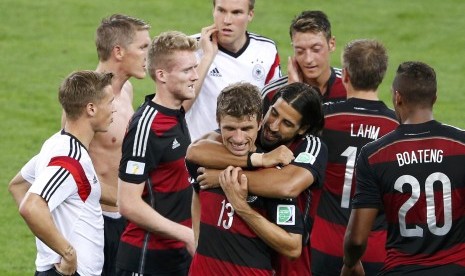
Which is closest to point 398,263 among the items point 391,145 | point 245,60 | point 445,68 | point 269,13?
point 391,145

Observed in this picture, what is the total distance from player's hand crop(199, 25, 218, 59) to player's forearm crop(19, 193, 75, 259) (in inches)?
106

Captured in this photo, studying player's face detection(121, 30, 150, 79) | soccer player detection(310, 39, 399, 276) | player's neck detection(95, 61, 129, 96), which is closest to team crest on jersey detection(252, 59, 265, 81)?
player's face detection(121, 30, 150, 79)

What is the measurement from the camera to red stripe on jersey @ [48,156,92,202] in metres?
7.09

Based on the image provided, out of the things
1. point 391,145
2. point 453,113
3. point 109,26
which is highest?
point 109,26

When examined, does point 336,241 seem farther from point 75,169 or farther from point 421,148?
point 75,169

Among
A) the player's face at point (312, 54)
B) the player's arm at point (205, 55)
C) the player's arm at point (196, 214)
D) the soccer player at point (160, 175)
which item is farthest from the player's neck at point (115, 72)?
the player's arm at point (196, 214)

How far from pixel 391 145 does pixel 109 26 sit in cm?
269

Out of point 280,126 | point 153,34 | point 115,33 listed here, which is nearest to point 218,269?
point 280,126

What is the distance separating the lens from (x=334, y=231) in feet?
26.8

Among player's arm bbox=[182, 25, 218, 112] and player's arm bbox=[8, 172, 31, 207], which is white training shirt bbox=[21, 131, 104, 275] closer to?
player's arm bbox=[8, 172, 31, 207]

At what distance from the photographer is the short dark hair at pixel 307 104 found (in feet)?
22.7

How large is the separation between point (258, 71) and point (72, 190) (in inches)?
110

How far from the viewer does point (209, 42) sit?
9344mm

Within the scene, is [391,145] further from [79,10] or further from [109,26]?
[79,10]
